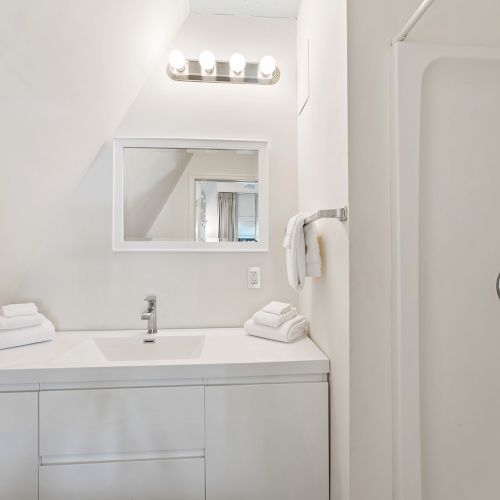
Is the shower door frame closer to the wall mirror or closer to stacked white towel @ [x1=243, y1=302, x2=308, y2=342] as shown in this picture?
stacked white towel @ [x1=243, y1=302, x2=308, y2=342]

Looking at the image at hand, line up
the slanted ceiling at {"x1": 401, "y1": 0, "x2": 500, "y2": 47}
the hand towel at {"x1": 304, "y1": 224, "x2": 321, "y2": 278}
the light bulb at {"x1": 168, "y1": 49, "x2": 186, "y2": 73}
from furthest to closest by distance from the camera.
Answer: the light bulb at {"x1": 168, "y1": 49, "x2": 186, "y2": 73}, the hand towel at {"x1": 304, "y1": 224, "x2": 321, "y2": 278}, the slanted ceiling at {"x1": 401, "y1": 0, "x2": 500, "y2": 47}

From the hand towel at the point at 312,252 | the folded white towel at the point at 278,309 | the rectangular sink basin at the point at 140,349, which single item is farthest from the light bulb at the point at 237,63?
the rectangular sink basin at the point at 140,349

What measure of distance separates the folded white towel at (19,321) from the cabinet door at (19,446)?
354 millimetres

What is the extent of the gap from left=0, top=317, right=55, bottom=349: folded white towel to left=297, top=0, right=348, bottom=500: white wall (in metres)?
1.22

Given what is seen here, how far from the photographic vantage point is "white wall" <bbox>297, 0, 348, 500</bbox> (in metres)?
1.04

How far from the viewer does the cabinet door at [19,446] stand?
3.50 feet

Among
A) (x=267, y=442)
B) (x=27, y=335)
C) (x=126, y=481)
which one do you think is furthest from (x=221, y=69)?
(x=126, y=481)

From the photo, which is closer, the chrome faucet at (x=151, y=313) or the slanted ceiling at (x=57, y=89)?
the slanted ceiling at (x=57, y=89)

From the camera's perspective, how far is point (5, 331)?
1328 mm

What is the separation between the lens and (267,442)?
113cm

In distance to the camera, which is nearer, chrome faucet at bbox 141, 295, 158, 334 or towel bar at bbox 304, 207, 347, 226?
towel bar at bbox 304, 207, 347, 226

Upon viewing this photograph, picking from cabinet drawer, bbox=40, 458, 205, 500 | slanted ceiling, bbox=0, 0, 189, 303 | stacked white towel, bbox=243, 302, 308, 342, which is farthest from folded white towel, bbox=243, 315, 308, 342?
slanted ceiling, bbox=0, 0, 189, 303

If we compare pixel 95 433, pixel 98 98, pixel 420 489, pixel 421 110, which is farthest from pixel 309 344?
pixel 98 98

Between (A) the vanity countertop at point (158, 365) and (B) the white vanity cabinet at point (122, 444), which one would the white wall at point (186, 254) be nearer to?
(A) the vanity countertop at point (158, 365)
